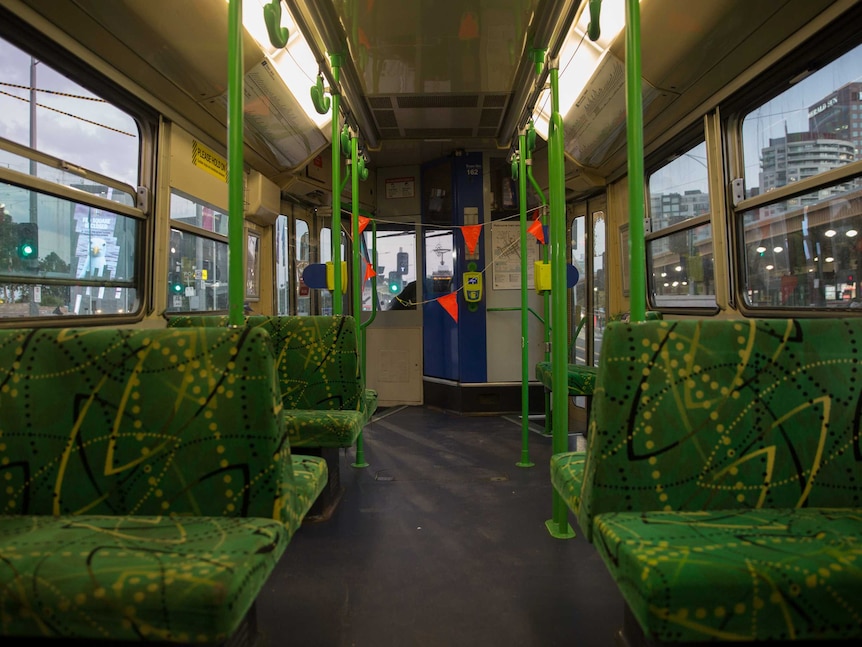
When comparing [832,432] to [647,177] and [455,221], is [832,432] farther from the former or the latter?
[455,221]

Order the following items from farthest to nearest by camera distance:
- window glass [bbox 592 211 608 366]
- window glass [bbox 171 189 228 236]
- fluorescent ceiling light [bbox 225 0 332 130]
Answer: window glass [bbox 592 211 608 366] < window glass [bbox 171 189 228 236] < fluorescent ceiling light [bbox 225 0 332 130]

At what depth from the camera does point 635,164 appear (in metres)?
1.40

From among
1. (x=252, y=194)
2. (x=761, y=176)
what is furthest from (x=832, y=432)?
(x=252, y=194)

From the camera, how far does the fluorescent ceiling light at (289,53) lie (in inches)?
93.5

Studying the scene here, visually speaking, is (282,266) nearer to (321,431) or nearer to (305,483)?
(321,431)

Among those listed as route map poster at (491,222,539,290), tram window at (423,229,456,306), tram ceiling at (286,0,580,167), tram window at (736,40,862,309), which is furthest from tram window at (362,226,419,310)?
tram window at (736,40,862,309)

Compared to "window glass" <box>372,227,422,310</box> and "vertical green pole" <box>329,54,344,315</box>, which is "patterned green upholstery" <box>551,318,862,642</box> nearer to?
"vertical green pole" <box>329,54,344,315</box>

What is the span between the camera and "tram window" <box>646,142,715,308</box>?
2.98 metres

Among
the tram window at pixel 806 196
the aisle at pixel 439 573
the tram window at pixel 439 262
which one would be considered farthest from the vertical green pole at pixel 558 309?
the tram window at pixel 439 262

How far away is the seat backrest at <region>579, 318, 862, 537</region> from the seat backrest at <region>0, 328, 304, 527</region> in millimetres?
817

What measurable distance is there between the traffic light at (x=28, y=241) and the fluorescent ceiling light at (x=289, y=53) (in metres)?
1.34

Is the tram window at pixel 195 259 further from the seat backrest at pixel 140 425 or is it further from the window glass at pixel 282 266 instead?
the seat backrest at pixel 140 425

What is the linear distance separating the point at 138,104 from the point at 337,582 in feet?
8.16

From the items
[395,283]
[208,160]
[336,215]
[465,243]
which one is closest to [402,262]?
[395,283]
